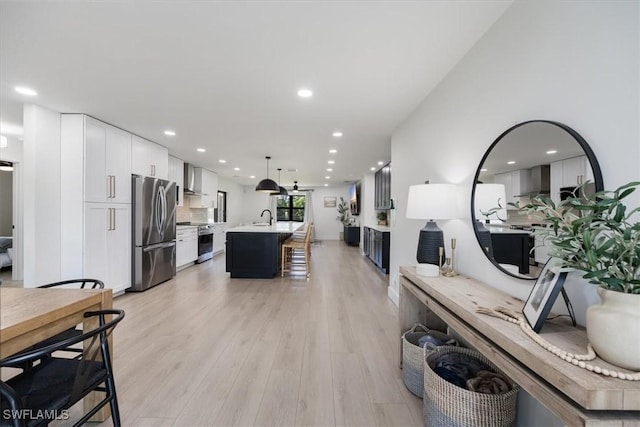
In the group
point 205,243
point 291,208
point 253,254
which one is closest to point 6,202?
point 205,243

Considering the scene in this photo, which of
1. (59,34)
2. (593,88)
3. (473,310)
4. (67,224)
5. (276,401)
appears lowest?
(276,401)

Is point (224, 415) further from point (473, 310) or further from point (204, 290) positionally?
point (204, 290)

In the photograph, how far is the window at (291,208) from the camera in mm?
11914

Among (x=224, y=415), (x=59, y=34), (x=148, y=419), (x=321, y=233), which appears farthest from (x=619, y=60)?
(x=321, y=233)

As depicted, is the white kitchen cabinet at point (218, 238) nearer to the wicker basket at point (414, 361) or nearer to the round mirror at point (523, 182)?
the wicker basket at point (414, 361)

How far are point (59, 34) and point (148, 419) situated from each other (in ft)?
8.43

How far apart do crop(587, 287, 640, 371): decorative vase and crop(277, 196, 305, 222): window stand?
1119 cm

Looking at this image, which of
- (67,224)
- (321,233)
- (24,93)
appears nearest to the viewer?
(24,93)

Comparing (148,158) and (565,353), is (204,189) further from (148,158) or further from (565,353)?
(565,353)

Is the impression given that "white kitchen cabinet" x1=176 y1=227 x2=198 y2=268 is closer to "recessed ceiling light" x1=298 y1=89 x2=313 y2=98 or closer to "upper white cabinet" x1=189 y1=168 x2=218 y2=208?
"upper white cabinet" x1=189 y1=168 x2=218 y2=208

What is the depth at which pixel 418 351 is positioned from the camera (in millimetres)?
1833

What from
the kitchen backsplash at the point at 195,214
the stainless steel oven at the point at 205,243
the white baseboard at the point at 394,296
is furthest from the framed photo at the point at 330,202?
the white baseboard at the point at 394,296

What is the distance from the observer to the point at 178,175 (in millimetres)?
6055

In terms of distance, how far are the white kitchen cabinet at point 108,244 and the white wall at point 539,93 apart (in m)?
4.16
